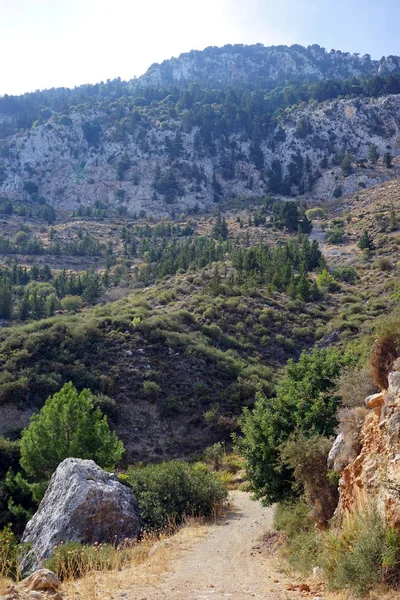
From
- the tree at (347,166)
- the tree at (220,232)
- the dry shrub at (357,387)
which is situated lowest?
the dry shrub at (357,387)

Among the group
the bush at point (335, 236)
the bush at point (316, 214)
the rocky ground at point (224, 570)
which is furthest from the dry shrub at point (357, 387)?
the bush at point (316, 214)

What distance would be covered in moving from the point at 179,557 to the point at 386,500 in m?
5.60

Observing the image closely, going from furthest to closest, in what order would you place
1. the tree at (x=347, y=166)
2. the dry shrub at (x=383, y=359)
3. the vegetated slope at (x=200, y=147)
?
the vegetated slope at (x=200, y=147) → the tree at (x=347, y=166) → the dry shrub at (x=383, y=359)

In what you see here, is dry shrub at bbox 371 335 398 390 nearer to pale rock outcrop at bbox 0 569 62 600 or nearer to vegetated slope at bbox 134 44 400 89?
pale rock outcrop at bbox 0 569 62 600

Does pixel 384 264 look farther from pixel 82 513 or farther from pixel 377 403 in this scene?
pixel 377 403

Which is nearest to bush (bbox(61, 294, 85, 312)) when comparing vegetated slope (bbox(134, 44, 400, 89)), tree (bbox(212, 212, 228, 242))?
tree (bbox(212, 212, 228, 242))

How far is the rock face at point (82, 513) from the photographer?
12789mm

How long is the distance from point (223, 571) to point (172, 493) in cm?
659

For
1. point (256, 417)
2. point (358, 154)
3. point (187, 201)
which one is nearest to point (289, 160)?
point (358, 154)

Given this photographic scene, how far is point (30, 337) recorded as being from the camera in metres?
32.1

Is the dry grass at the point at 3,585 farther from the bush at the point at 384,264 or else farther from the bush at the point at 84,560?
the bush at the point at 384,264

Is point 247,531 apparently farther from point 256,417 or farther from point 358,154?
point 358,154

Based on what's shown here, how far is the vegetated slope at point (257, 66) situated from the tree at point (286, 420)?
173 m

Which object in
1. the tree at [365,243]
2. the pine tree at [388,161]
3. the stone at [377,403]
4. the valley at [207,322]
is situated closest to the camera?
the stone at [377,403]
